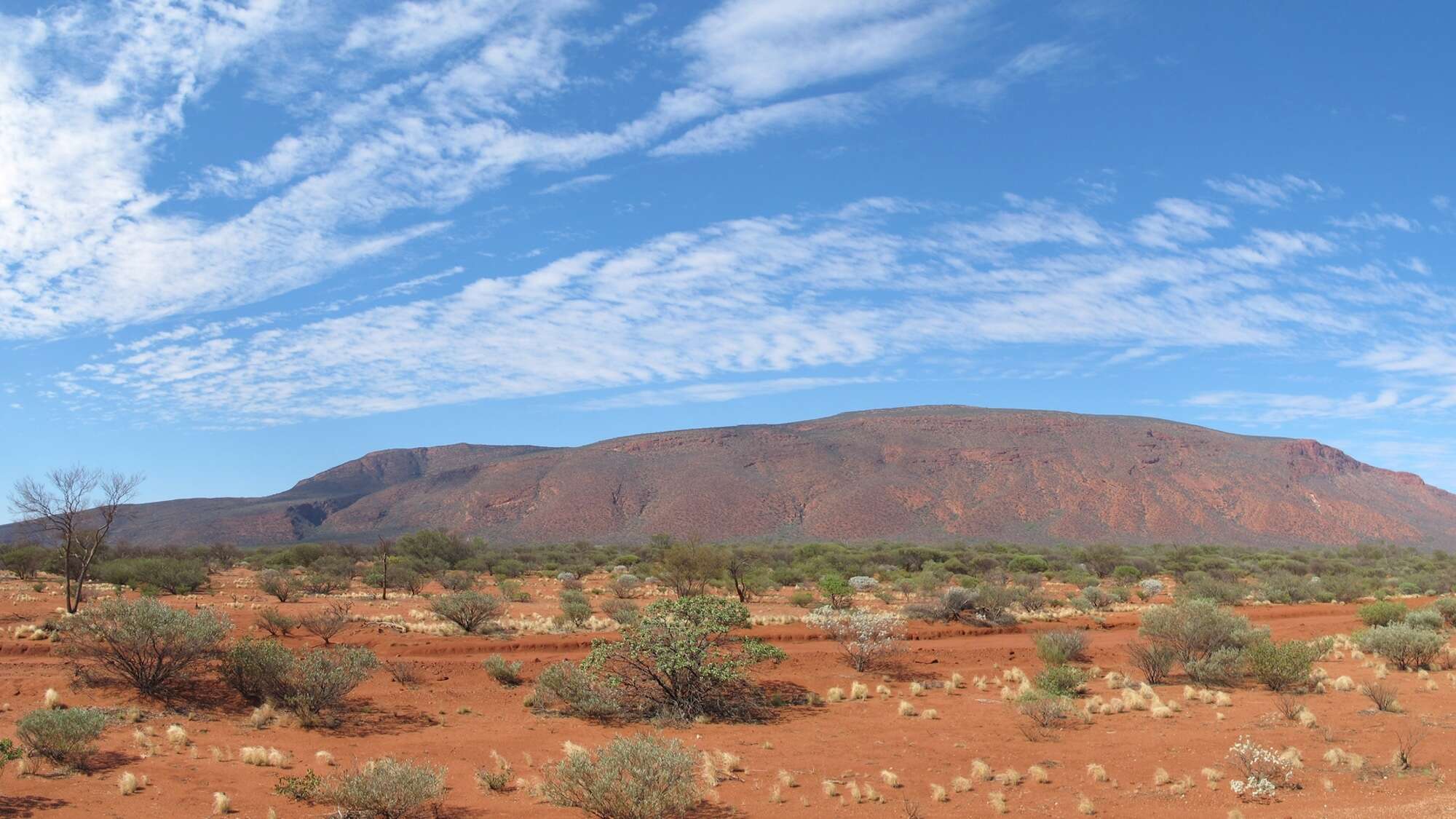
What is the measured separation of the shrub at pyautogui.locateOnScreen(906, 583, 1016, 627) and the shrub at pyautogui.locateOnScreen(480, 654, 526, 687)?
13667 millimetres

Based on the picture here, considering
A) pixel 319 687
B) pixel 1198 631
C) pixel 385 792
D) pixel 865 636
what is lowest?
pixel 1198 631

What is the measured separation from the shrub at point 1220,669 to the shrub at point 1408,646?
4.92 meters

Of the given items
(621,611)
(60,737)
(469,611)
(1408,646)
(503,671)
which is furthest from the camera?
(621,611)

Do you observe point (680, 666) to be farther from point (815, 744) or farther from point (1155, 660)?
point (1155, 660)

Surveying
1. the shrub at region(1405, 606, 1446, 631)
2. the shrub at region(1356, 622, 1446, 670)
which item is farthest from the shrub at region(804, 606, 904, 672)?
the shrub at region(1405, 606, 1446, 631)

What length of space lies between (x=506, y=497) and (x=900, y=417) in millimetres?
52005

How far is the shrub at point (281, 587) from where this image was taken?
1266 inches

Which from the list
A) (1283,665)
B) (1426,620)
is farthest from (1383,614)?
(1283,665)

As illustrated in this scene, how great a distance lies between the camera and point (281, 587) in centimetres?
3312

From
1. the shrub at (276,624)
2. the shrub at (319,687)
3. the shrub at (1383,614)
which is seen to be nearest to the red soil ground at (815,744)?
the shrub at (319,687)

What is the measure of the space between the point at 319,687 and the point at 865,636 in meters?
11.5

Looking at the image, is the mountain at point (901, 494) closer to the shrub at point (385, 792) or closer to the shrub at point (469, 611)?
the shrub at point (469, 611)

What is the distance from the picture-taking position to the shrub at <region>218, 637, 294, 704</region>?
15.7 m

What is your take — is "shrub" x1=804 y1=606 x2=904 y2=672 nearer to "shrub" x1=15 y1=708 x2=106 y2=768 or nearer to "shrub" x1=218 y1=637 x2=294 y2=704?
"shrub" x1=218 y1=637 x2=294 y2=704
